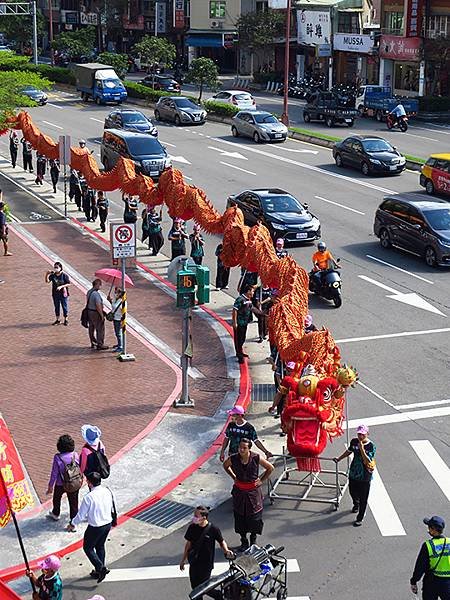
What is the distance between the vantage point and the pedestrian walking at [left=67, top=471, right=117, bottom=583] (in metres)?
12.6

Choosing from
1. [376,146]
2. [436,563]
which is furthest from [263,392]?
[376,146]

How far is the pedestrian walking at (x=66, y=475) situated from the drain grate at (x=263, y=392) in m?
5.38

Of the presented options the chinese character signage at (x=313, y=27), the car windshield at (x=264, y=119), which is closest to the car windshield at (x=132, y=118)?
the car windshield at (x=264, y=119)

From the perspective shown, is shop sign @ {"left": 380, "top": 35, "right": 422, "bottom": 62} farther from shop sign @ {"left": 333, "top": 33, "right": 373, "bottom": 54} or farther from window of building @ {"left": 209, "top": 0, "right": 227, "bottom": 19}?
window of building @ {"left": 209, "top": 0, "right": 227, "bottom": 19}

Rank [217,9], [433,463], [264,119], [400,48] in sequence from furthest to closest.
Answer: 1. [217,9]
2. [400,48]
3. [264,119]
4. [433,463]

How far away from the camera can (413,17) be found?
63.5 metres

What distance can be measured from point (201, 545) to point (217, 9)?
81.4m

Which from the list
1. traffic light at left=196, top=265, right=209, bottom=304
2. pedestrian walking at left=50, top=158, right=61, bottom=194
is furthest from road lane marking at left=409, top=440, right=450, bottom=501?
pedestrian walking at left=50, top=158, right=61, bottom=194

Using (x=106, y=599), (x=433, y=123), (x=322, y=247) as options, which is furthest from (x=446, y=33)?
(x=106, y=599)

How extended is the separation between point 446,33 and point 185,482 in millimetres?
51594

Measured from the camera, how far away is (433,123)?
5819cm

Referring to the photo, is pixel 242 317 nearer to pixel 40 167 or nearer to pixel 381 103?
pixel 40 167

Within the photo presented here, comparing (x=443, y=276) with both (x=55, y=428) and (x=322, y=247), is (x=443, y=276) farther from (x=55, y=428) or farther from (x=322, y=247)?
(x=55, y=428)

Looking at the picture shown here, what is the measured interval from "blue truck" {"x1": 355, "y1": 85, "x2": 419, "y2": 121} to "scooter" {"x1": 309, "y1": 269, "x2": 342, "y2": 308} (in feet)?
111
